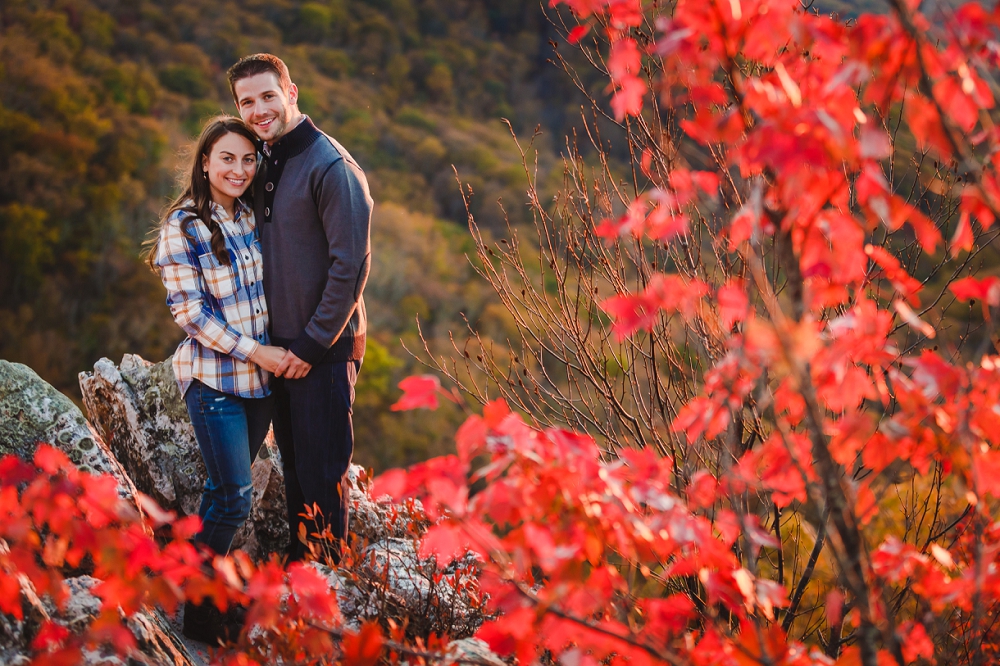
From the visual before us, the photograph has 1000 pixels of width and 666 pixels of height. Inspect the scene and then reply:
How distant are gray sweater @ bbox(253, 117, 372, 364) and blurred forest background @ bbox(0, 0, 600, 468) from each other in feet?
21.7

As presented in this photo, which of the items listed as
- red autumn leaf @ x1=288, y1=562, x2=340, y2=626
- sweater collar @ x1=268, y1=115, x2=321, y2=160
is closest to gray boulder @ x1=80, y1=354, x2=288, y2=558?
sweater collar @ x1=268, y1=115, x2=321, y2=160

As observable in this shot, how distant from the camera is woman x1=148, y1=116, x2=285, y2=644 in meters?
2.32

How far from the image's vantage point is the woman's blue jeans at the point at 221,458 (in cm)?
231

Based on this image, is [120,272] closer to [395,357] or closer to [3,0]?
[395,357]

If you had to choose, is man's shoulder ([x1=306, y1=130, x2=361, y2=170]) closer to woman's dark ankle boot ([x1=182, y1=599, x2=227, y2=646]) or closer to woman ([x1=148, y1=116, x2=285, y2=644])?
woman ([x1=148, y1=116, x2=285, y2=644])

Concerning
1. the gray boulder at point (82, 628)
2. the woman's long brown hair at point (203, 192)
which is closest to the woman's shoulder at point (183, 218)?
the woman's long brown hair at point (203, 192)

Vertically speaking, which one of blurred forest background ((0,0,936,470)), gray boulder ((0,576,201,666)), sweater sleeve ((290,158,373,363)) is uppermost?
blurred forest background ((0,0,936,470))

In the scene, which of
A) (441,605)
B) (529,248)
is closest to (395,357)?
(529,248)

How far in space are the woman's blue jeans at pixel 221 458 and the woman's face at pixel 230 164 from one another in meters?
0.68

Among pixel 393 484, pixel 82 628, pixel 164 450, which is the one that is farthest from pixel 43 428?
pixel 393 484

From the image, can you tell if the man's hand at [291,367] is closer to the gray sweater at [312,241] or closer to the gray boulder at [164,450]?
the gray sweater at [312,241]

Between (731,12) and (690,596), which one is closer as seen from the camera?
(731,12)

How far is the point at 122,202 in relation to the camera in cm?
2138

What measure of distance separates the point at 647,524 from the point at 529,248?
106 feet
